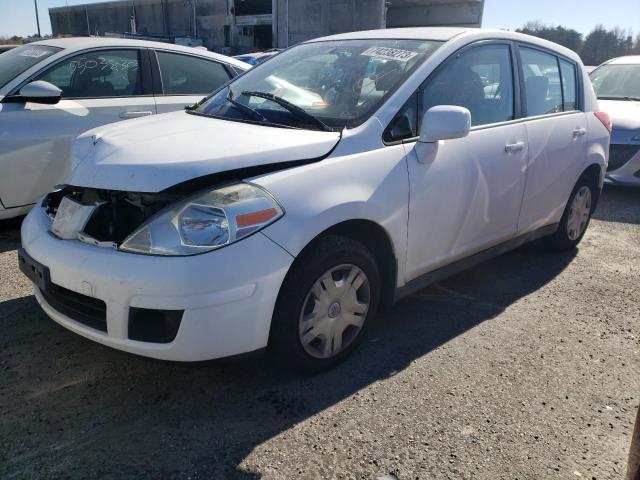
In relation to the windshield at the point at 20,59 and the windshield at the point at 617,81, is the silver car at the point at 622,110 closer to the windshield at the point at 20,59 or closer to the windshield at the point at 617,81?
the windshield at the point at 617,81

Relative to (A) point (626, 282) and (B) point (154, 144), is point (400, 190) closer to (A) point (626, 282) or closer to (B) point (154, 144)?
(B) point (154, 144)

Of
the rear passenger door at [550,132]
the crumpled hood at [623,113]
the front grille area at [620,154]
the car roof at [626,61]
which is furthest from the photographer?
the car roof at [626,61]

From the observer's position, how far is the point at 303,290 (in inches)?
97.0

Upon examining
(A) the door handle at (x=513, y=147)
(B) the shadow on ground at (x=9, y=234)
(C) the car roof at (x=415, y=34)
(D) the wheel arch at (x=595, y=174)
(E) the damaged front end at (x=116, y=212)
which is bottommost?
(B) the shadow on ground at (x=9, y=234)

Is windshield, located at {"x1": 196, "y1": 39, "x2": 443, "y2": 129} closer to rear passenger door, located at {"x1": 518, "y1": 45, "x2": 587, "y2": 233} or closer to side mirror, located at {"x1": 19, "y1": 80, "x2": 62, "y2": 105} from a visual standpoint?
rear passenger door, located at {"x1": 518, "y1": 45, "x2": 587, "y2": 233}

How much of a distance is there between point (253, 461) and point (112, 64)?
396cm

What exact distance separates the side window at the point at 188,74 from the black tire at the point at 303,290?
322 centimetres

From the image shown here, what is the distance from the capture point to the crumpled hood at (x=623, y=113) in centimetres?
689

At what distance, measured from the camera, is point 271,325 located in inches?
96.7

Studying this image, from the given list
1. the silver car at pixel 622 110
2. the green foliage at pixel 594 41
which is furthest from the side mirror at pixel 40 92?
the green foliage at pixel 594 41

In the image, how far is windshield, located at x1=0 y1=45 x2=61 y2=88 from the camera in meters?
4.54

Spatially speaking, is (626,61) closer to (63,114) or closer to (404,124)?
(404,124)

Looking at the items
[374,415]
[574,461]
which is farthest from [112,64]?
[574,461]

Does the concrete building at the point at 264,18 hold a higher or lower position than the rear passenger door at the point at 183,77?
higher
